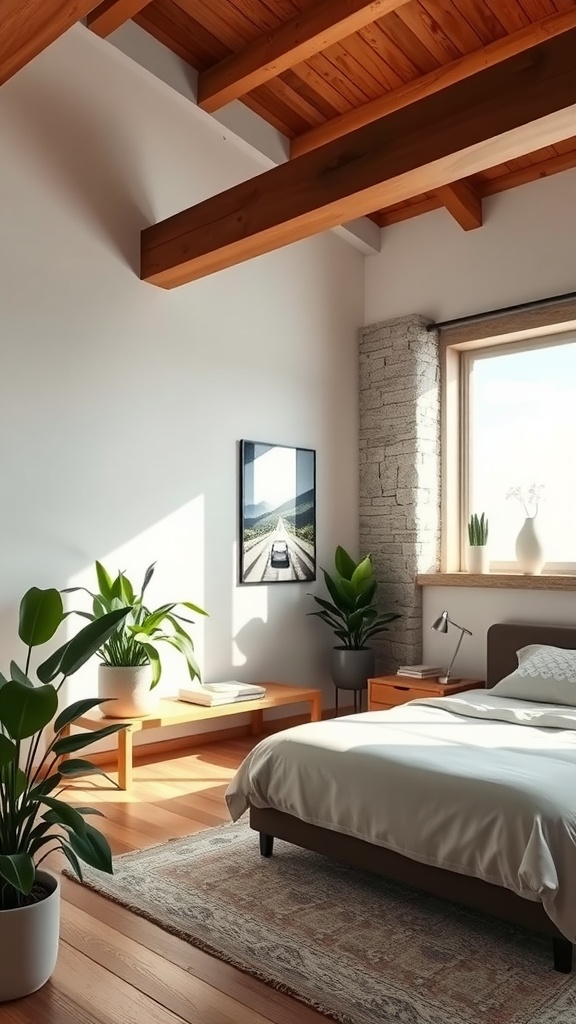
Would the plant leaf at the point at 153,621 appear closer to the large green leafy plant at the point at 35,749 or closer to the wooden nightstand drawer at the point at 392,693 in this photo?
the wooden nightstand drawer at the point at 392,693

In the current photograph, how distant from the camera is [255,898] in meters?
2.77

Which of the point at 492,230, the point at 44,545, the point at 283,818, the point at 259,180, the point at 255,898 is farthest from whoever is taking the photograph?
the point at 492,230

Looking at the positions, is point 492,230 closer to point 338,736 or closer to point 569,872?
point 338,736

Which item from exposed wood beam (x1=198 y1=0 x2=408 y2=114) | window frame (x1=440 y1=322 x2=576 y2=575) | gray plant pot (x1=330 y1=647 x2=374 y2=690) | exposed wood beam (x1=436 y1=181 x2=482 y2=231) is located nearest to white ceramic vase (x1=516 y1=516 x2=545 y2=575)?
window frame (x1=440 y1=322 x2=576 y2=575)

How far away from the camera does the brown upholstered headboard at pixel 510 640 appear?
181 inches

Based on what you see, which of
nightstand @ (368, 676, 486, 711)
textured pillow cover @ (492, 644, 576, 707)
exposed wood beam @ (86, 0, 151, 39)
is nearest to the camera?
textured pillow cover @ (492, 644, 576, 707)

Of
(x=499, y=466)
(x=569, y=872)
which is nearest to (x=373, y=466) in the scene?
(x=499, y=466)

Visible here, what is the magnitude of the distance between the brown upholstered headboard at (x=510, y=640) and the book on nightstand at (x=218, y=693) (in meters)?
1.28

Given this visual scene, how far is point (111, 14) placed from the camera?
425cm

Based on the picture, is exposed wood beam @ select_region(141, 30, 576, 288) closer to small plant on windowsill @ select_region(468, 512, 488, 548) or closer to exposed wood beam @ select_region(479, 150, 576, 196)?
exposed wood beam @ select_region(479, 150, 576, 196)

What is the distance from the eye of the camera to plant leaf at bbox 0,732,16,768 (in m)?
2.06

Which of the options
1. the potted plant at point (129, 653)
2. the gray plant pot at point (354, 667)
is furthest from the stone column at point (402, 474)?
the potted plant at point (129, 653)

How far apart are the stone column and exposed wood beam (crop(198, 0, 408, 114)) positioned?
1.73m

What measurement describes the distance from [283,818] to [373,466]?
321 centimetres
